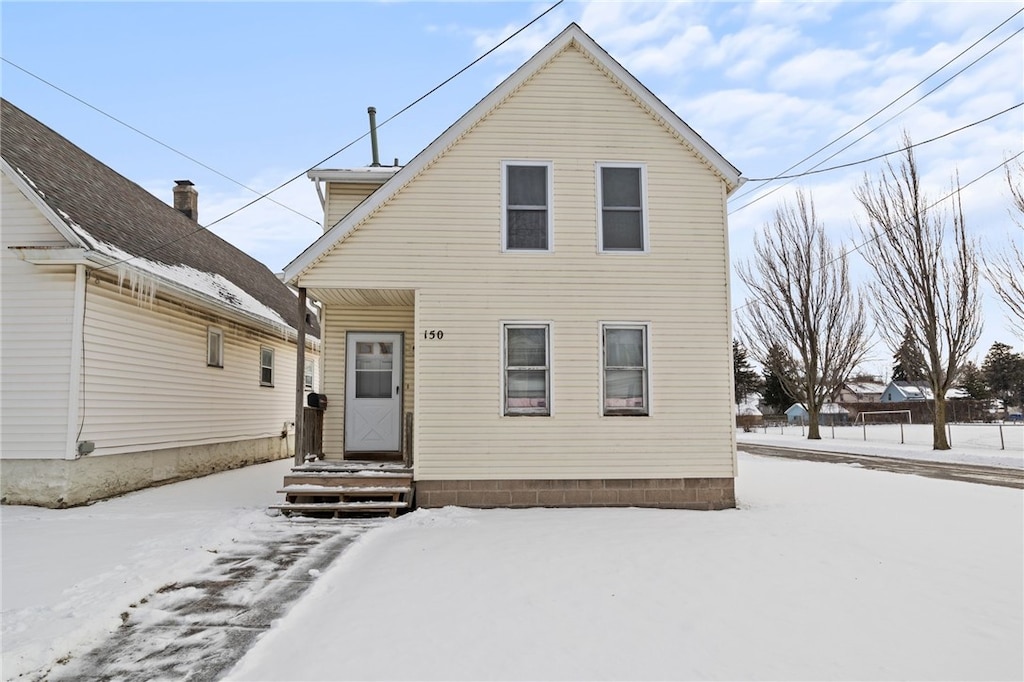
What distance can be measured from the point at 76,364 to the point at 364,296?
14.5 feet

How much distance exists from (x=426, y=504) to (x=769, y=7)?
10495 millimetres

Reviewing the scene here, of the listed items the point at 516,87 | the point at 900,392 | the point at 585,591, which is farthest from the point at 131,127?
the point at 900,392

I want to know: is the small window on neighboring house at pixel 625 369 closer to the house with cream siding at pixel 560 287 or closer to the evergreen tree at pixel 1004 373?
the house with cream siding at pixel 560 287

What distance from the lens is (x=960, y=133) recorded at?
1116 cm

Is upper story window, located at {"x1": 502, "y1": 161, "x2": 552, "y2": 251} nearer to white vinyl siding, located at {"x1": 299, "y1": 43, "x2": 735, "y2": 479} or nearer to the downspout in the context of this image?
white vinyl siding, located at {"x1": 299, "y1": 43, "x2": 735, "y2": 479}

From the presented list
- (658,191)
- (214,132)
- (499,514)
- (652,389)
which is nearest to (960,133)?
(658,191)

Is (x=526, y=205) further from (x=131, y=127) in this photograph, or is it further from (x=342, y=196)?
(x=131, y=127)

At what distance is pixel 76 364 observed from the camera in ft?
28.6

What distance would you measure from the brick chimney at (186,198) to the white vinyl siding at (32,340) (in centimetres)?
775

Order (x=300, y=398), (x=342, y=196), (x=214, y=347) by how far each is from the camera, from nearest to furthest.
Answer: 1. (x=300, y=398)
2. (x=342, y=196)
3. (x=214, y=347)

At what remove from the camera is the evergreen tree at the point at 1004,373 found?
4816cm

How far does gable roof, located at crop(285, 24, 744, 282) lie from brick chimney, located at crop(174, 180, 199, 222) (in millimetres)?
10058

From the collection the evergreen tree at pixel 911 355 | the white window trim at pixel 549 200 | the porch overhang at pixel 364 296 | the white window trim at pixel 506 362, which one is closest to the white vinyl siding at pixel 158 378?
the porch overhang at pixel 364 296

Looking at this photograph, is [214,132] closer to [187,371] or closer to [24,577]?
[187,371]
